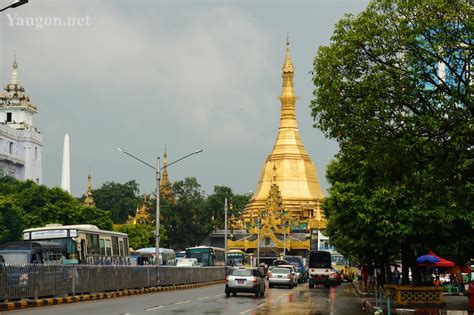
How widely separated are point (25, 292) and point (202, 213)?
76.4 m

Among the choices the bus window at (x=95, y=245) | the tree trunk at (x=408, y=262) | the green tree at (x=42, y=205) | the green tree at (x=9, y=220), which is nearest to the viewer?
the tree trunk at (x=408, y=262)

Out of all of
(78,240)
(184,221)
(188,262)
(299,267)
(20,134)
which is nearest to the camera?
(78,240)

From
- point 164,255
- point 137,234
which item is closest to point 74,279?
point 164,255

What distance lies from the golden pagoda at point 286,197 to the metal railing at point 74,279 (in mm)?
53551

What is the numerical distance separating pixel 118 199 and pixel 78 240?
306 ft

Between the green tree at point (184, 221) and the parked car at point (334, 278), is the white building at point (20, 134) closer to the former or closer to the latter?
the green tree at point (184, 221)

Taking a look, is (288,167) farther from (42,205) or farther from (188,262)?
(188,262)

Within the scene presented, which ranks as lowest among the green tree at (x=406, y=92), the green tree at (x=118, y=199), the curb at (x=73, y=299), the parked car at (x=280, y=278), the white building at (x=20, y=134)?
the curb at (x=73, y=299)

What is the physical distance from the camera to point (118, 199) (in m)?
129

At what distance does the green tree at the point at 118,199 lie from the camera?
12219 centimetres

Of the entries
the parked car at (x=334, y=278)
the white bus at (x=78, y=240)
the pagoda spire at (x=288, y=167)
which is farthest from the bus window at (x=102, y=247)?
the pagoda spire at (x=288, y=167)

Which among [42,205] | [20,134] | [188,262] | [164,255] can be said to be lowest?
[188,262]

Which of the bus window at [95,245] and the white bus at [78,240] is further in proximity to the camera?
the bus window at [95,245]

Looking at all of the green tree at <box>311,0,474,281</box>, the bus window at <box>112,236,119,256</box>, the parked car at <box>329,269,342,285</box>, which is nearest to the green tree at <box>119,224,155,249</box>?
the parked car at <box>329,269,342,285</box>
